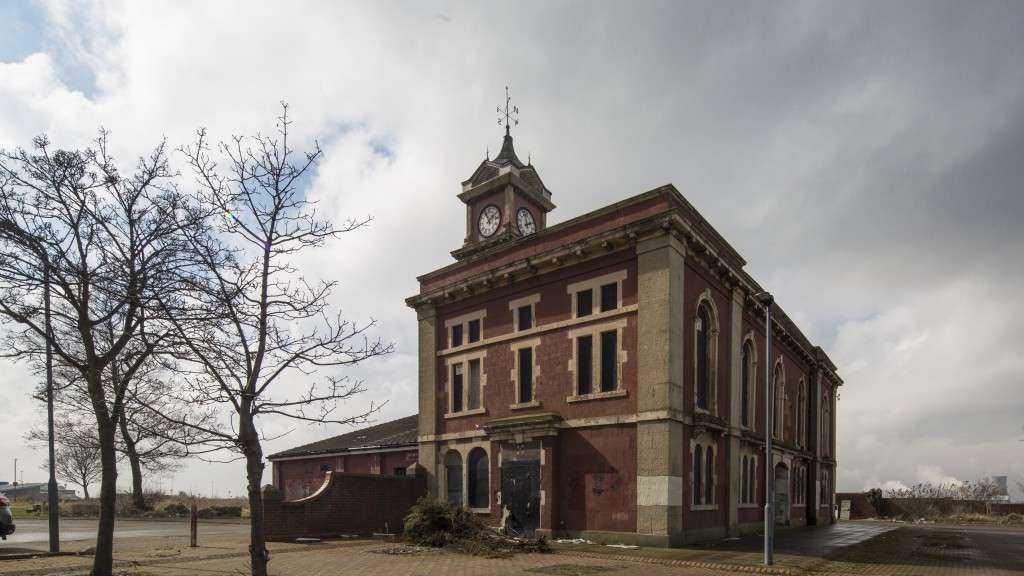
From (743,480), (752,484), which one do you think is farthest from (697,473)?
(752,484)

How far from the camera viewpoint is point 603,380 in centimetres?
2217

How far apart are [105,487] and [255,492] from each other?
451cm

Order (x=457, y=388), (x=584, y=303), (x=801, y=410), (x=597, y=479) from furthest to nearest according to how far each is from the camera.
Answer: (x=801, y=410) → (x=457, y=388) → (x=584, y=303) → (x=597, y=479)

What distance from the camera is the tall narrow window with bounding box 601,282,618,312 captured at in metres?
22.3

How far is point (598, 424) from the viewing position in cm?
2178

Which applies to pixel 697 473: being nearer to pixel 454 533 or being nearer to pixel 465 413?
pixel 454 533

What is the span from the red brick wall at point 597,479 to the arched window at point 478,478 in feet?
13.3

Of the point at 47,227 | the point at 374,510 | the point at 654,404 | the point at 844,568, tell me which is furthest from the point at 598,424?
the point at 47,227

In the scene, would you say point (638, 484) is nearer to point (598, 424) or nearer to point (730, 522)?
point (598, 424)

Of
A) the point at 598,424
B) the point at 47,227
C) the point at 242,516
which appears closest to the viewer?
the point at 47,227

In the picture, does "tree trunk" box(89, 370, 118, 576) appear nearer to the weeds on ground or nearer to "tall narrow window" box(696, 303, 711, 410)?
the weeds on ground

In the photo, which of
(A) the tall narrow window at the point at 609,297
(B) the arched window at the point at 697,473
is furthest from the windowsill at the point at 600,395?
(B) the arched window at the point at 697,473

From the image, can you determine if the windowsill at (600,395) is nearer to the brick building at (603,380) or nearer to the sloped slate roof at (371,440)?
the brick building at (603,380)

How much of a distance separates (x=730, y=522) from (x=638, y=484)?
251 inches
